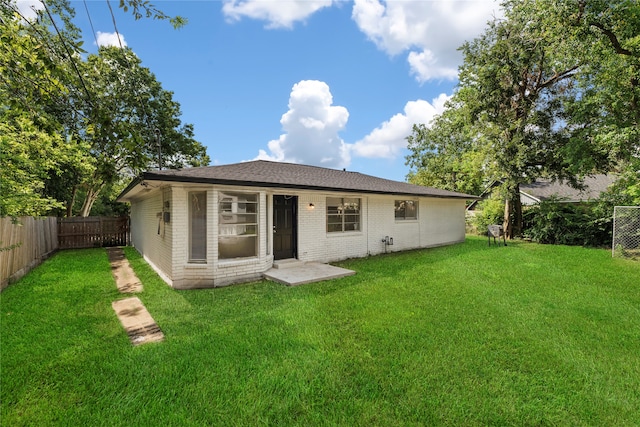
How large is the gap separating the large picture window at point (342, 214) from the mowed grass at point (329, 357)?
10.5 feet

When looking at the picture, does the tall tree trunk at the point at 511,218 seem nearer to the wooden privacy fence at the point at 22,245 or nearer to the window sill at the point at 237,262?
the window sill at the point at 237,262

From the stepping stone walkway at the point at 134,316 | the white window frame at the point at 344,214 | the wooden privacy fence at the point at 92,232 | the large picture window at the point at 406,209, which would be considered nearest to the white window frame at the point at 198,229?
the stepping stone walkway at the point at 134,316

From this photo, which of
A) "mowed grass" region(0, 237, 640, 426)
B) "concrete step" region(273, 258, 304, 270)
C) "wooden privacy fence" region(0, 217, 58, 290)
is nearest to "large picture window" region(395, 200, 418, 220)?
"concrete step" region(273, 258, 304, 270)

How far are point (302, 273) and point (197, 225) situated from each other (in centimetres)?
267

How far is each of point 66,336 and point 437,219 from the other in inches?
494

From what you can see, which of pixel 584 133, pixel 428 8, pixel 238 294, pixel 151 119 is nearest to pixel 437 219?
pixel 584 133

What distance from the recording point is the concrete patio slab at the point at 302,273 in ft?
20.5

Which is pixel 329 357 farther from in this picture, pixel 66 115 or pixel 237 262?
pixel 66 115

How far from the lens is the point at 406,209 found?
11258 millimetres

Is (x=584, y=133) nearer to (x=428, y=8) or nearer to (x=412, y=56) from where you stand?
(x=412, y=56)

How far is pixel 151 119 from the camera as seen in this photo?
16.8m

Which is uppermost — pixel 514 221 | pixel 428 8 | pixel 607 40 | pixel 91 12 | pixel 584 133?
pixel 607 40

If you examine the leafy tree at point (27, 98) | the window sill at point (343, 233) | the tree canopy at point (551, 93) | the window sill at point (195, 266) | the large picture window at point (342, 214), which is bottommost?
the window sill at point (195, 266)

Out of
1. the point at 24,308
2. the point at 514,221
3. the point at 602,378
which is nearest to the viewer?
the point at 602,378
